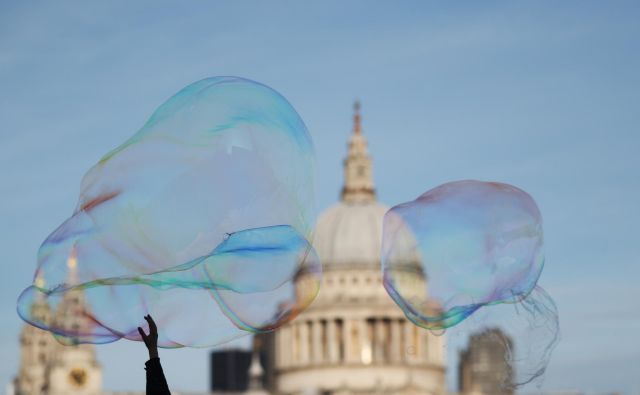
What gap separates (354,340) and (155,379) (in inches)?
6704

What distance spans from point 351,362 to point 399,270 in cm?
15181

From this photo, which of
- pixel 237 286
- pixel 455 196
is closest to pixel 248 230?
pixel 237 286

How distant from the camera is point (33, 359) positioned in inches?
7672

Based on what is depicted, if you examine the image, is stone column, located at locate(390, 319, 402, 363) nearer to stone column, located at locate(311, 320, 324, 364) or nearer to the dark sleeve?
stone column, located at locate(311, 320, 324, 364)

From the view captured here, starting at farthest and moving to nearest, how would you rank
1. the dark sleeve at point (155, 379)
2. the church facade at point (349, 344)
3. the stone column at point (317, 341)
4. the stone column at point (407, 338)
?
the stone column at point (317, 341)
the stone column at point (407, 338)
the church facade at point (349, 344)
the dark sleeve at point (155, 379)

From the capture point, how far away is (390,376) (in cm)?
A: 19162

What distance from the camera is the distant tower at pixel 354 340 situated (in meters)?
192

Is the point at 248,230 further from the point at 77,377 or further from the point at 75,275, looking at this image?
the point at 77,377

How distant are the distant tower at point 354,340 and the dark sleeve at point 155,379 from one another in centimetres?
16381

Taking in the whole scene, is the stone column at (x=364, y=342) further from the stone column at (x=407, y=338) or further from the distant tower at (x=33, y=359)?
the distant tower at (x=33, y=359)

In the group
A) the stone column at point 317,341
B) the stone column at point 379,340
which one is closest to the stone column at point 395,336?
the stone column at point 379,340

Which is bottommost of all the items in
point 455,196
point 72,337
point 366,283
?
point 72,337

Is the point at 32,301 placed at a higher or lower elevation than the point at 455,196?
lower

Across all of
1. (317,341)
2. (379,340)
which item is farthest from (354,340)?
(317,341)
